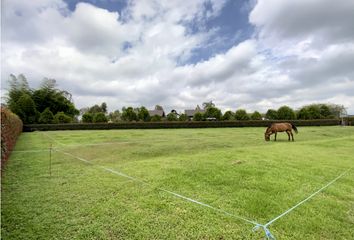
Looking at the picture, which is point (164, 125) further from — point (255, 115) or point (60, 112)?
point (60, 112)

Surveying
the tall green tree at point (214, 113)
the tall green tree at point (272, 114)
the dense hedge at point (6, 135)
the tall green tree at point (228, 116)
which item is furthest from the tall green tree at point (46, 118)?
the tall green tree at point (272, 114)

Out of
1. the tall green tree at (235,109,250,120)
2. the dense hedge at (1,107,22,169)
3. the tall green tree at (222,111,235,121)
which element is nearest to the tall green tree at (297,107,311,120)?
the tall green tree at (235,109,250,120)

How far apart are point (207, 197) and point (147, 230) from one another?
1.27 meters

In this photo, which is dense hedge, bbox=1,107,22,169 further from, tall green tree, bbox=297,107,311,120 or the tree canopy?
tall green tree, bbox=297,107,311,120

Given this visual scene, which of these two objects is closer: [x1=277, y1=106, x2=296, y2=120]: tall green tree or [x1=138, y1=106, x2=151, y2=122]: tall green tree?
[x1=277, y1=106, x2=296, y2=120]: tall green tree

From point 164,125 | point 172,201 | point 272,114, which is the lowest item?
point 172,201

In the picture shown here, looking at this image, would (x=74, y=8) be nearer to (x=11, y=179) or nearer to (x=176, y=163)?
(x=11, y=179)

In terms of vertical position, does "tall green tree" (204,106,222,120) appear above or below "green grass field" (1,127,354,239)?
above

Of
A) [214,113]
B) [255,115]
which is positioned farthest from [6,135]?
[255,115]

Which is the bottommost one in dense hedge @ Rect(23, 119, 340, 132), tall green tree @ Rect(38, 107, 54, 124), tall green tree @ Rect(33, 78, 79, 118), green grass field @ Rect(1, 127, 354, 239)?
green grass field @ Rect(1, 127, 354, 239)

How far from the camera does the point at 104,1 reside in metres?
7.93

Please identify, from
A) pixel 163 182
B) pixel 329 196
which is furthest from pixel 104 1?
pixel 329 196

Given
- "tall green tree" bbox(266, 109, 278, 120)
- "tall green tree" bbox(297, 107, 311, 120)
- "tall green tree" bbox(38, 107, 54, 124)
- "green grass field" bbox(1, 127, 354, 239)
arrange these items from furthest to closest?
1. "tall green tree" bbox(266, 109, 278, 120)
2. "tall green tree" bbox(297, 107, 311, 120)
3. "tall green tree" bbox(38, 107, 54, 124)
4. "green grass field" bbox(1, 127, 354, 239)

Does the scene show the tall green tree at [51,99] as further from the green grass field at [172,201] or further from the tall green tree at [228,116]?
the green grass field at [172,201]
